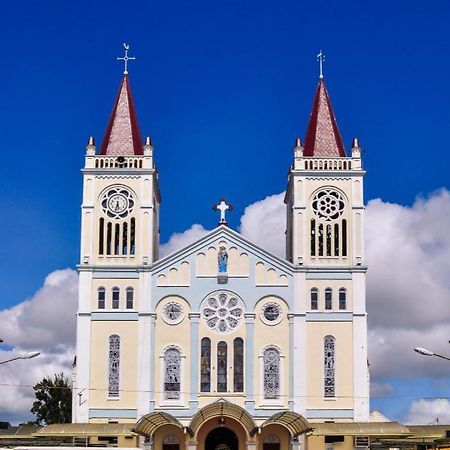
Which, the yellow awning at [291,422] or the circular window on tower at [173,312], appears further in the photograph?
the circular window on tower at [173,312]

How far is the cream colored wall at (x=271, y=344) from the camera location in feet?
219

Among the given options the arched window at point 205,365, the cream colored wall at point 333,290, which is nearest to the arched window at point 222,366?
the arched window at point 205,365

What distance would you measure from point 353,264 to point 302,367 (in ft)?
22.4

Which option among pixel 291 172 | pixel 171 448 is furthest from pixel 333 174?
pixel 171 448

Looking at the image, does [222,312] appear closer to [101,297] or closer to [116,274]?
[116,274]

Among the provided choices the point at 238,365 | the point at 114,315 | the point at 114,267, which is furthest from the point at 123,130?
the point at 238,365

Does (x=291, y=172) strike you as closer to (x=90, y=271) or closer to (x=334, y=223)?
(x=334, y=223)

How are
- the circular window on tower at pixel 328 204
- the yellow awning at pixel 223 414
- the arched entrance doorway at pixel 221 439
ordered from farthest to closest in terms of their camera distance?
the circular window on tower at pixel 328 204 → the arched entrance doorway at pixel 221 439 → the yellow awning at pixel 223 414

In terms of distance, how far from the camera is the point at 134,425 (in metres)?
64.6

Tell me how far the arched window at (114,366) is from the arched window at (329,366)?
11976mm

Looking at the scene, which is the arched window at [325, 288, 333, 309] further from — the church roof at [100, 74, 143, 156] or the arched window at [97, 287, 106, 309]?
the church roof at [100, 74, 143, 156]

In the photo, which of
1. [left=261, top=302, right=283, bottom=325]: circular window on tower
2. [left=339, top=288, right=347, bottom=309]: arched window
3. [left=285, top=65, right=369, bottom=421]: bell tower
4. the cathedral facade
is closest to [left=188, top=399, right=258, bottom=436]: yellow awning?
the cathedral facade

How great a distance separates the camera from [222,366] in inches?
2648

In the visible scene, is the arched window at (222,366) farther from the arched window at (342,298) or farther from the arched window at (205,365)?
the arched window at (342,298)
